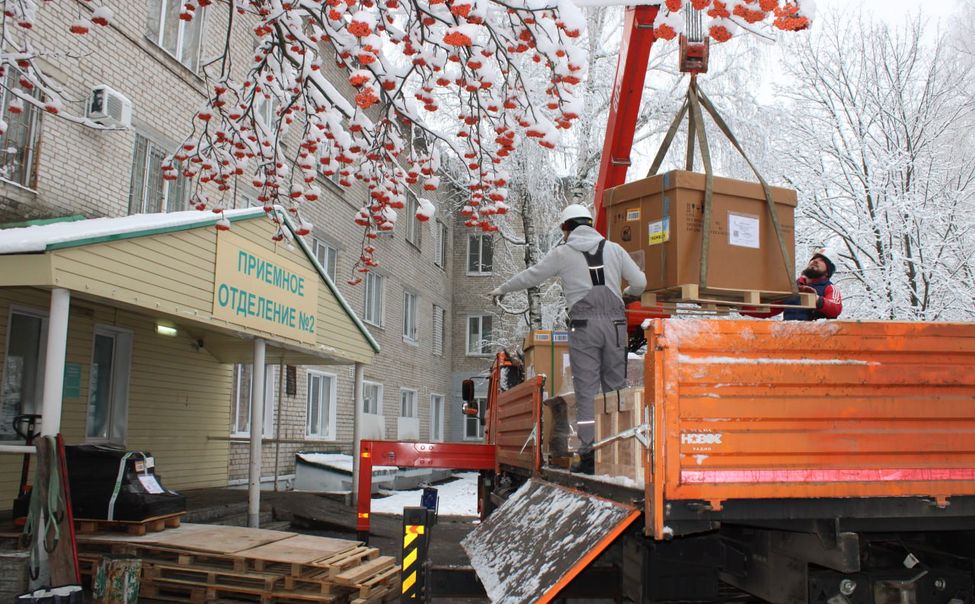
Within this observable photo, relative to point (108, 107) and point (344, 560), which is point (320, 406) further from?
point (344, 560)

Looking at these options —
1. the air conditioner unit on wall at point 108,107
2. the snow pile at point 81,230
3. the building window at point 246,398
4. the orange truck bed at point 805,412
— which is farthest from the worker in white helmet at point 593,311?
the building window at point 246,398

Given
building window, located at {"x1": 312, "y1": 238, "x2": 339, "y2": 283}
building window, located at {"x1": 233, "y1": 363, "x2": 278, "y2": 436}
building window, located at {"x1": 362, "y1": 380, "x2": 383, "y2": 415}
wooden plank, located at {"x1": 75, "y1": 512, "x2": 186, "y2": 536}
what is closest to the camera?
wooden plank, located at {"x1": 75, "y1": 512, "x2": 186, "y2": 536}

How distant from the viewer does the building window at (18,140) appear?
29.5ft

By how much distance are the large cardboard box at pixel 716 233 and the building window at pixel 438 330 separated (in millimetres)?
22712

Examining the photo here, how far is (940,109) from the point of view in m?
15.7

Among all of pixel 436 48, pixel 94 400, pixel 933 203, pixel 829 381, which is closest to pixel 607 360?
pixel 829 381

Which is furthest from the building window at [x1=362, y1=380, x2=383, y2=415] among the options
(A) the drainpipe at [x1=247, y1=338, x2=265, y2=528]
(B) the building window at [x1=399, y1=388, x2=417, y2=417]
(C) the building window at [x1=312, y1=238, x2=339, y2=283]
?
(A) the drainpipe at [x1=247, y1=338, x2=265, y2=528]

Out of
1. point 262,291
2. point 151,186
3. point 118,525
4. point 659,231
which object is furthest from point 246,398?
point 659,231

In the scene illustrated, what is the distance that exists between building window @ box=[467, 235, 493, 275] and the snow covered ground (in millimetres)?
9520

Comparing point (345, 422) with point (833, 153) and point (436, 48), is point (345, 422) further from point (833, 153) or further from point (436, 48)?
point (436, 48)

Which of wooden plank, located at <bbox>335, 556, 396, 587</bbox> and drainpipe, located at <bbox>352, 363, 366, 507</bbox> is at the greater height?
drainpipe, located at <bbox>352, 363, 366, 507</bbox>

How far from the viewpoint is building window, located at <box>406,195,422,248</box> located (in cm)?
2453

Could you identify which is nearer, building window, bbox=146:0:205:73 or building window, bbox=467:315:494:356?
building window, bbox=146:0:205:73

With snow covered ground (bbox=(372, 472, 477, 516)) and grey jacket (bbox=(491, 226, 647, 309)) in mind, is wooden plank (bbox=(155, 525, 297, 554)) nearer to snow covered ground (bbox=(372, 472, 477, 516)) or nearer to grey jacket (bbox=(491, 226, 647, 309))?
grey jacket (bbox=(491, 226, 647, 309))
